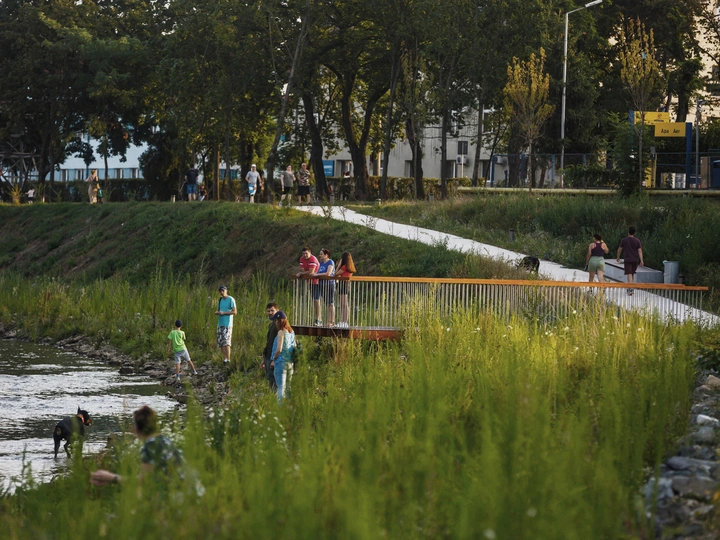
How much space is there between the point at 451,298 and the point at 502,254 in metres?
9.66

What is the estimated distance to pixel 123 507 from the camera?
8.78 m

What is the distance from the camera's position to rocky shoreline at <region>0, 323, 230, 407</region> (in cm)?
2309

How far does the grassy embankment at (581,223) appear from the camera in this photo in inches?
1248

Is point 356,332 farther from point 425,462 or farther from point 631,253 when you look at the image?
point 425,462

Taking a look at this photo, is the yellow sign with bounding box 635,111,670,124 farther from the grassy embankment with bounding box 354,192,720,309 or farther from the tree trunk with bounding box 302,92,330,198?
the tree trunk with bounding box 302,92,330,198

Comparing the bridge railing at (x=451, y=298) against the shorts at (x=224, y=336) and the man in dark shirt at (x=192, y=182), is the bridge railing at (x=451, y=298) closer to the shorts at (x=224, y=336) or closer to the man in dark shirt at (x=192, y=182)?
the shorts at (x=224, y=336)

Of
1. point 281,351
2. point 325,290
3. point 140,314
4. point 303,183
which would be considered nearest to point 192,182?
point 303,183

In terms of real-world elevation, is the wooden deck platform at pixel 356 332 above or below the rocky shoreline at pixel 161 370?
above

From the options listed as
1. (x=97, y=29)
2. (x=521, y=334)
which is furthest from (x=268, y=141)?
(x=521, y=334)

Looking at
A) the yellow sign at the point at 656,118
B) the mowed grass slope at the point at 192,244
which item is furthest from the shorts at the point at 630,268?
the yellow sign at the point at 656,118

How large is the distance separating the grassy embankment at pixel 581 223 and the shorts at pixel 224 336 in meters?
10.1

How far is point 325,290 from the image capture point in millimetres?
22359

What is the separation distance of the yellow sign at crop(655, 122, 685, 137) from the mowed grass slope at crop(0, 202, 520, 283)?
13792 mm

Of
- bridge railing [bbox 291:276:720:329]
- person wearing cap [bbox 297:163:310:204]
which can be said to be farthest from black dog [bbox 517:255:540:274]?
person wearing cap [bbox 297:163:310:204]
